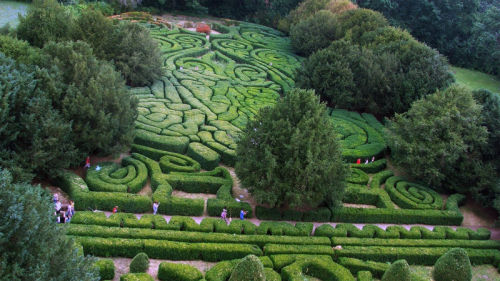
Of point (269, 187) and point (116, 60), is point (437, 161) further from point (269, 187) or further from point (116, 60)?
point (116, 60)

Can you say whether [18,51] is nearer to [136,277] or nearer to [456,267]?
[136,277]

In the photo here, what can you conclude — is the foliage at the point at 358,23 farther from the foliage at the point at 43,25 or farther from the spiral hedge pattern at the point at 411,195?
the foliage at the point at 43,25

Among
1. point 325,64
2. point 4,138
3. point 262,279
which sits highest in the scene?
point 325,64

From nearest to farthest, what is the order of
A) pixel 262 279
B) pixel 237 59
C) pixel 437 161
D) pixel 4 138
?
pixel 262 279, pixel 4 138, pixel 437 161, pixel 237 59

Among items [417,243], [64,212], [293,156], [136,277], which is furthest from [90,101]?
[417,243]

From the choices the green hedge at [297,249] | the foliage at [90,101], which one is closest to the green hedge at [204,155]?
the foliage at [90,101]

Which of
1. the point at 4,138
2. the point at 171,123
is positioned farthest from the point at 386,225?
the point at 4,138

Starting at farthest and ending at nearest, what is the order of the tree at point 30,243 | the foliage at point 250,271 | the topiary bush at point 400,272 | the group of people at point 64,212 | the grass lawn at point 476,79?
the grass lawn at point 476,79, the group of people at point 64,212, the topiary bush at point 400,272, the foliage at point 250,271, the tree at point 30,243
